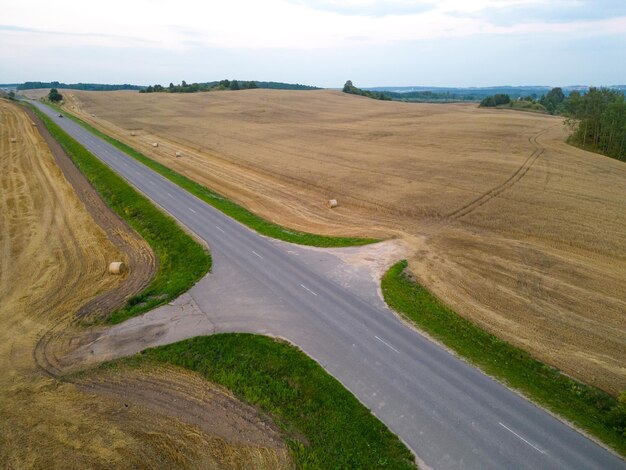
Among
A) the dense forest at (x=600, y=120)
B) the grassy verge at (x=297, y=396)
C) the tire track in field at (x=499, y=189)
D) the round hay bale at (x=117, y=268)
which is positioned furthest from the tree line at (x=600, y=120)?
the round hay bale at (x=117, y=268)

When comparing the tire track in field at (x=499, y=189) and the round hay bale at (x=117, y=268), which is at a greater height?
the tire track in field at (x=499, y=189)

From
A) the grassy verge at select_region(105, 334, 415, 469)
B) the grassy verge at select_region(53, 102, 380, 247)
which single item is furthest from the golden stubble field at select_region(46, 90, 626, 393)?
the grassy verge at select_region(105, 334, 415, 469)

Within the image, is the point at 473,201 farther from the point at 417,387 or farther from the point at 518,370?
the point at 417,387

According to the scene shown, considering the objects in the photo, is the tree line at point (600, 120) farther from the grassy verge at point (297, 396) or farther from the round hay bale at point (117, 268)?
the round hay bale at point (117, 268)

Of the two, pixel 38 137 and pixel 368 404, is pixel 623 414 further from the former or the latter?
pixel 38 137

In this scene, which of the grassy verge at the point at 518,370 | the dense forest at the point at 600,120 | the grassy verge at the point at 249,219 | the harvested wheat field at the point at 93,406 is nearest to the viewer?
the harvested wheat field at the point at 93,406

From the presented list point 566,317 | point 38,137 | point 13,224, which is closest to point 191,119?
point 38,137

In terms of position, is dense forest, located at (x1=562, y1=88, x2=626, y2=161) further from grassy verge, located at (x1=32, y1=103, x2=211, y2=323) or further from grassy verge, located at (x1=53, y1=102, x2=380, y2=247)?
grassy verge, located at (x1=32, y1=103, x2=211, y2=323)
